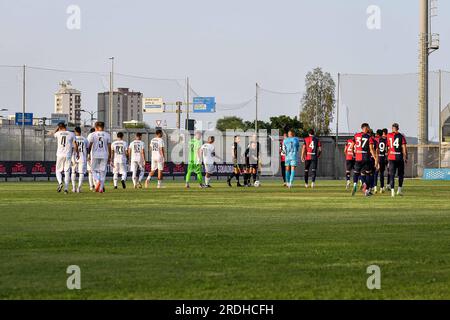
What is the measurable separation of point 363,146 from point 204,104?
6049 centimetres

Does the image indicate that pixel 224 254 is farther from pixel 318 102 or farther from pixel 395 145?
pixel 318 102

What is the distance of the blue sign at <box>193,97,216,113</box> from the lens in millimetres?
88688

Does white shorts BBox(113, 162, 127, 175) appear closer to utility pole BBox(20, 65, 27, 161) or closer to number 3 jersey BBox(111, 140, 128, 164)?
number 3 jersey BBox(111, 140, 128, 164)

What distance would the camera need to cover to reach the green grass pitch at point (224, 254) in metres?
8.41

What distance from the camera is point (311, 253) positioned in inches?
444

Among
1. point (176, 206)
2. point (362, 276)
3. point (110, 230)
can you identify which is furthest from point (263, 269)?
point (176, 206)

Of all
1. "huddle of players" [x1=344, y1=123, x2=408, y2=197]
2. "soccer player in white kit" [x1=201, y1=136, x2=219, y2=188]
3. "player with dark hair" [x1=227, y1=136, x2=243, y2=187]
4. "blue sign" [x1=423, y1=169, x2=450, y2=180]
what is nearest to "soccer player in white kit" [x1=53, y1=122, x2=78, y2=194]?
"huddle of players" [x1=344, y1=123, x2=408, y2=197]

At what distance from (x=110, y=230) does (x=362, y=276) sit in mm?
6096

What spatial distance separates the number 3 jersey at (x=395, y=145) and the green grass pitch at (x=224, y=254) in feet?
37.2

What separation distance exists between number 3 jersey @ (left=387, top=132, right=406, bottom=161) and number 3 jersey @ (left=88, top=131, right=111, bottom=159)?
8.92 metres

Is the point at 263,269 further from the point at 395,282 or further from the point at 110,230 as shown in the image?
the point at 110,230

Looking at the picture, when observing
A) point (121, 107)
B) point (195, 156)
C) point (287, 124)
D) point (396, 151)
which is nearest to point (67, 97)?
point (121, 107)

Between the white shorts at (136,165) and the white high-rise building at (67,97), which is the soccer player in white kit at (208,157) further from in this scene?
the white high-rise building at (67,97)

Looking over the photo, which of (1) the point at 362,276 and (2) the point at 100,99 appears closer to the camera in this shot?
(1) the point at 362,276
